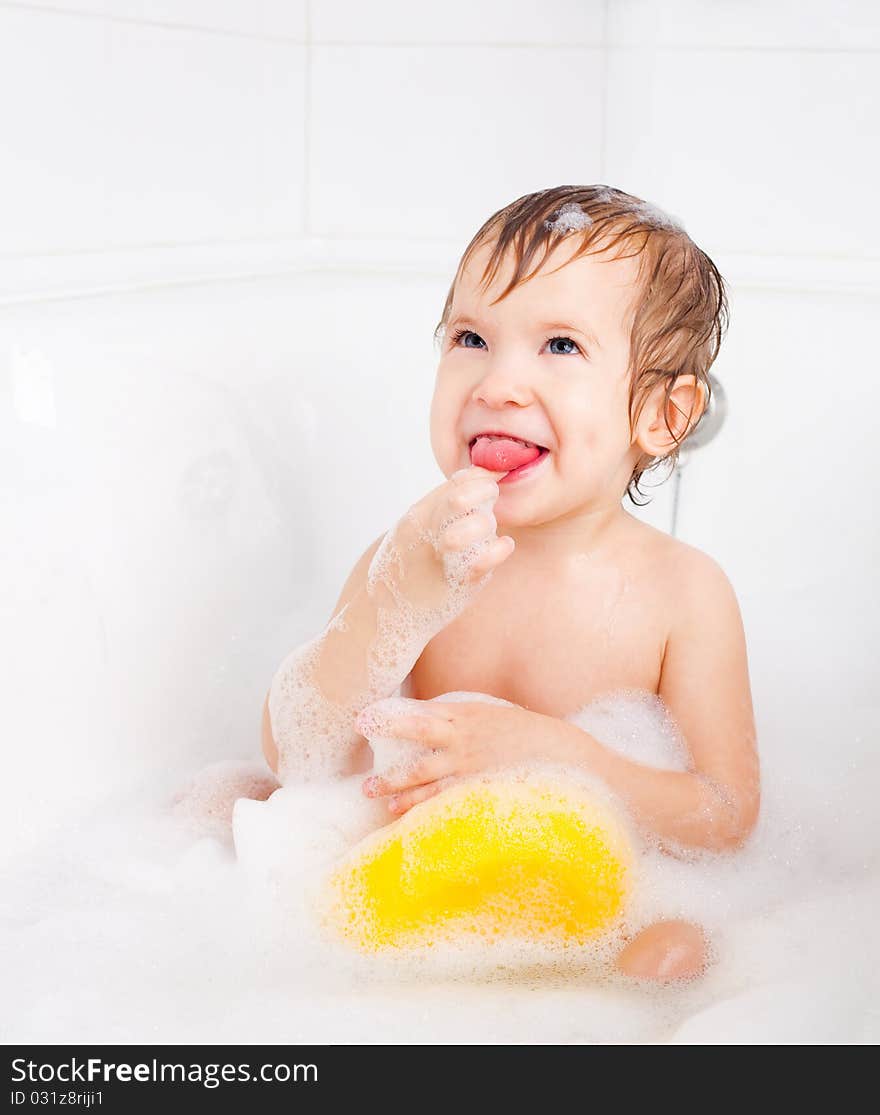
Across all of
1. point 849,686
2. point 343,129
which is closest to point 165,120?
point 343,129

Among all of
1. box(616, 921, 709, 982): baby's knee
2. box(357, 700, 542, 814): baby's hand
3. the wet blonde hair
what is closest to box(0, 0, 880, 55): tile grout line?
the wet blonde hair

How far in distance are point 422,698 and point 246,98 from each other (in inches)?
33.4

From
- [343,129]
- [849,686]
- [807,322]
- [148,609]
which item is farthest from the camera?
[343,129]

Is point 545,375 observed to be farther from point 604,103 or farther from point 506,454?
point 604,103

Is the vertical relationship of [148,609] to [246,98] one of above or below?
below

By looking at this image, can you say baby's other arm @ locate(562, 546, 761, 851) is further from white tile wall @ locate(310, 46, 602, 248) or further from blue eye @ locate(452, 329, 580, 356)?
white tile wall @ locate(310, 46, 602, 248)

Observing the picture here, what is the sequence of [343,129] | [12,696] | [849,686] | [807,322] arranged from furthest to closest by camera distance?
[343,129] < [807,322] < [849,686] < [12,696]

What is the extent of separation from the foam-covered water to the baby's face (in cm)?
21

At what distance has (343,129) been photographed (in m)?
1.81

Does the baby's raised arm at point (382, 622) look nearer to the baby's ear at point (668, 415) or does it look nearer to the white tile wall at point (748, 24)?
the baby's ear at point (668, 415)

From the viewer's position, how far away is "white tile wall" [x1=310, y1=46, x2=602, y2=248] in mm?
1744

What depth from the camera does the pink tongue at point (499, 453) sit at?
3.51 feet

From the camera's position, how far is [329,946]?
0.98 metres
